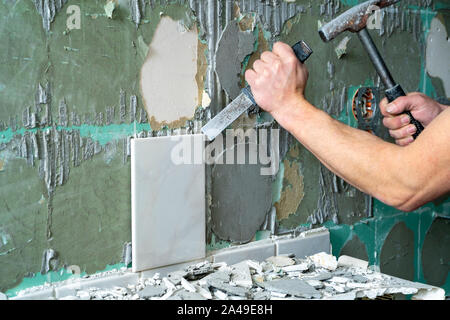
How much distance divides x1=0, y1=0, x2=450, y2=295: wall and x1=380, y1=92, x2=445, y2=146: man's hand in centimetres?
25

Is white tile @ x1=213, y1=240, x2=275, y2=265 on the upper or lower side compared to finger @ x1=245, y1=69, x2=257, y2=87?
lower

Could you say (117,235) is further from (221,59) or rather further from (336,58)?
(336,58)

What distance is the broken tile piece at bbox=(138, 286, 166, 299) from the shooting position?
1.15 m

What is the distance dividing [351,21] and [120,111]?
69 cm

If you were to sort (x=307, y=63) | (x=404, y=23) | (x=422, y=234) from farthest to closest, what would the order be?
(x=422, y=234) → (x=404, y=23) → (x=307, y=63)

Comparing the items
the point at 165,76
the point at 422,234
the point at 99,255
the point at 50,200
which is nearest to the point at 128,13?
the point at 165,76

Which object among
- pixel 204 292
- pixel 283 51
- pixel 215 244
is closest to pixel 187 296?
pixel 204 292

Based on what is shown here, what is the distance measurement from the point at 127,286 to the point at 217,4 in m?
0.82

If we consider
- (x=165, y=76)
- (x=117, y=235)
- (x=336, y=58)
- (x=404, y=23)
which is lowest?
(x=117, y=235)

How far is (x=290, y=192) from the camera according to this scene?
5.33 feet

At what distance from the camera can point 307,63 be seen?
1.63m

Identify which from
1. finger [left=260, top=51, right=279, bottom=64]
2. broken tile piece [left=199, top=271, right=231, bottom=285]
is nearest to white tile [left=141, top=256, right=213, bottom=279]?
broken tile piece [left=199, top=271, right=231, bottom=285]

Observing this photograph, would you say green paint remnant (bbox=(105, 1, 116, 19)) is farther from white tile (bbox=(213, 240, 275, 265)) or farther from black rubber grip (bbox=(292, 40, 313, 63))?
white tile (bbox=(213, 240, 275, 265))

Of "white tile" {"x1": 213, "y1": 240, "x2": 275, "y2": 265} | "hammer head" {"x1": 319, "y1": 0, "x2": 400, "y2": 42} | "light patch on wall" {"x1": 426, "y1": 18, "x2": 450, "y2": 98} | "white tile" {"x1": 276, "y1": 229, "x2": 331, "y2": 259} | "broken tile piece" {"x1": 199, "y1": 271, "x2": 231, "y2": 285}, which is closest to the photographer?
"broken tile piece" {"x1": 199, "y1": 271, "x2": 231, "y2": 285}
